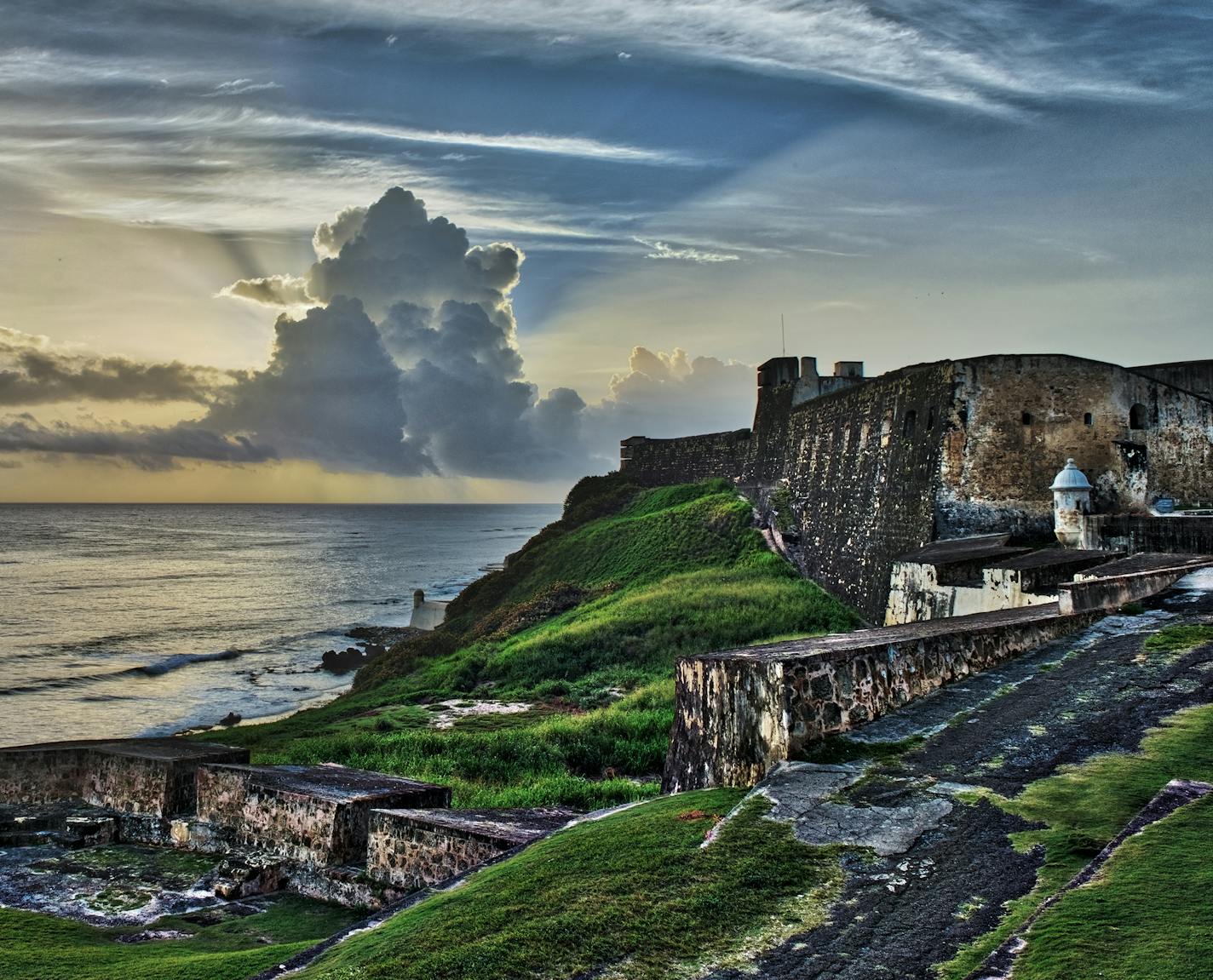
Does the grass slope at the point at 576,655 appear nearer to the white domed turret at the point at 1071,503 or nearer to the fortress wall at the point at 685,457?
the fortress wall at the point at 685,457

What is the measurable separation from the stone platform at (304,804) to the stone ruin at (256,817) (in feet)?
0.05

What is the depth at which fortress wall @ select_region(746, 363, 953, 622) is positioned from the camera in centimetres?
2303

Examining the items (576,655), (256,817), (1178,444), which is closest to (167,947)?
(256,817)

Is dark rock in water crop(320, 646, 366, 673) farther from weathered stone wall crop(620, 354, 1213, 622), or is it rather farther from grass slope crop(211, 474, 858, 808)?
weathered stone wall crop(620, 354, 1213, 622)

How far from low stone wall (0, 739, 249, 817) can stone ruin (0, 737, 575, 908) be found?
0.02m

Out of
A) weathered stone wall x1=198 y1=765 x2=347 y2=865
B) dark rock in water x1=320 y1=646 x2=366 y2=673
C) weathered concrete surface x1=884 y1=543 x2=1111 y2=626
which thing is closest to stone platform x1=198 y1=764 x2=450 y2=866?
weathered stone wall x1=198 y1=765 x2=347 y2=865

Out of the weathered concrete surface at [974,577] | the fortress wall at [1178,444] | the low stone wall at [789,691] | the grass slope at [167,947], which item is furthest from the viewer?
the fortress wall at [1178,444]

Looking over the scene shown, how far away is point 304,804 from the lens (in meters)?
9.72

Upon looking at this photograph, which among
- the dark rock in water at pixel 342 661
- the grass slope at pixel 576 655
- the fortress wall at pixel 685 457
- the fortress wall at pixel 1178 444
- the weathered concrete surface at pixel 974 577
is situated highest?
the fortress wall at pixel 685 457

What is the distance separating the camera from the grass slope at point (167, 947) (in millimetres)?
6531

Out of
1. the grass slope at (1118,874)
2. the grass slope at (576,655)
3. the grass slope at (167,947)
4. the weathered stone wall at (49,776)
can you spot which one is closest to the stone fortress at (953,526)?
the grass slope at (1118,874)

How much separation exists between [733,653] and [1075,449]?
1605cm

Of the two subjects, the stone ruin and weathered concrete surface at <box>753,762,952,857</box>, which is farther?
the stone ruin

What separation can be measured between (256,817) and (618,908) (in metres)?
6.69
